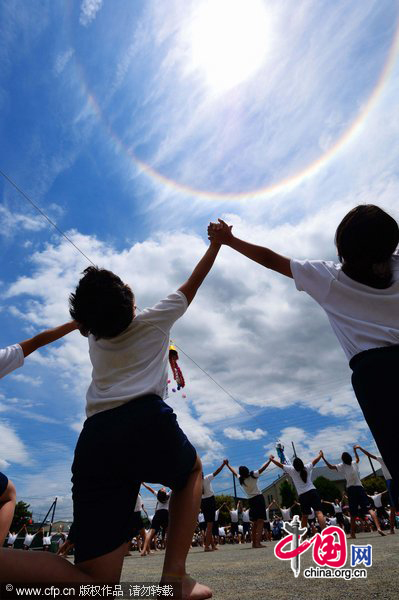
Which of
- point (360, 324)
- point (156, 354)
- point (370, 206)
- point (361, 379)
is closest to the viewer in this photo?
point (361, 379)

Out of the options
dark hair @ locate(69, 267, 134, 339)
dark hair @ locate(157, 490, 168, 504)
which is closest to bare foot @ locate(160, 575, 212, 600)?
dark hair @ locate(69, 267, 134, 339)

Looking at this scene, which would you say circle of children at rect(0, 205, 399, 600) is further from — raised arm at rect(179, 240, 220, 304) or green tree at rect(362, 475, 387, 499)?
green tree at rect(362, 475, 387, 499)

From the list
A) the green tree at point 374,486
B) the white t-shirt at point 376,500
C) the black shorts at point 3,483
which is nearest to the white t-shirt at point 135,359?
the black shorts at point 3,483

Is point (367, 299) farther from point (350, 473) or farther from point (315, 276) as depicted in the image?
point (350, 473)

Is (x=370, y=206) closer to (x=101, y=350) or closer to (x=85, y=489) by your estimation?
(x=101, y=350)

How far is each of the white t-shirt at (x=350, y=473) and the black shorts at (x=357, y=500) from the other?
11 centimetres

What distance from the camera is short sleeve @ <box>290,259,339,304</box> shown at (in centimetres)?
187

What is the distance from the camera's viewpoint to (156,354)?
83.6 inches

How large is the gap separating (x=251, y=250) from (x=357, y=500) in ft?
34.3

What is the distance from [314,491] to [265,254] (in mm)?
9862

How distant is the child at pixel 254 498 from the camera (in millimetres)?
10508

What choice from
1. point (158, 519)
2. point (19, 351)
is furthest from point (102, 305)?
point (158, 519)

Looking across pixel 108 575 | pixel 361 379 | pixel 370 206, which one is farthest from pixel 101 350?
pixel 370 206

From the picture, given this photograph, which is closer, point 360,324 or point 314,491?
point 360,324
